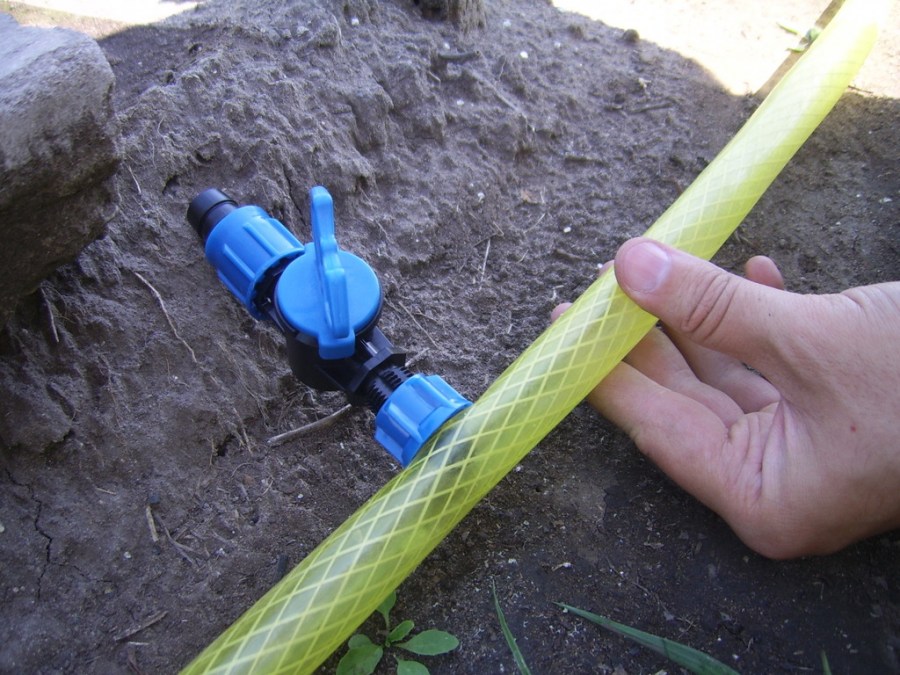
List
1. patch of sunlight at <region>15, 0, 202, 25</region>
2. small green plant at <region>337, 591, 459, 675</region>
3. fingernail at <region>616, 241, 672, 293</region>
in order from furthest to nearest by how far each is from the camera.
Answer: patch of sunlight at <region>15, 0, 202, 25</region> → fingernail at <region>616, 241, 672, 293</region> → small green plant at <region>337, 591, 459, 675</region>

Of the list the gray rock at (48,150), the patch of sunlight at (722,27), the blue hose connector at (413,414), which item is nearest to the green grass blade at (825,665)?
the blue hose connector at (413,414)

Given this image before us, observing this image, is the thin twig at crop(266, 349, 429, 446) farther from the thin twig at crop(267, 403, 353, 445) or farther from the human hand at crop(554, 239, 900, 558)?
the human hand at crop(554, 239, 900, 558)

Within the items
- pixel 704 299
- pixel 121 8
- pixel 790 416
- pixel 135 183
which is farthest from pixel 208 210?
pixel 121 8

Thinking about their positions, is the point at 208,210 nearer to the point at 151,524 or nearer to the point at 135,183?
the point at 135,183

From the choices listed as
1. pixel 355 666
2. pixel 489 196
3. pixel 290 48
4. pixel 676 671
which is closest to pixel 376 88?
pixel 290 48

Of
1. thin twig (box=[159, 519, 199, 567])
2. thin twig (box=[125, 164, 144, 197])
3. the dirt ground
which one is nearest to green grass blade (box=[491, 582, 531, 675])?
the dirt ground

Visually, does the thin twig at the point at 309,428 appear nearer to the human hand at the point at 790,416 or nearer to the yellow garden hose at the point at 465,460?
the yellow garden hose at the point at 465,460

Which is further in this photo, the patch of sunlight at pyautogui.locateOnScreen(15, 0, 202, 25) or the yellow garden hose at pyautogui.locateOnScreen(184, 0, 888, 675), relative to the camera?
the patch of sunlight at pyautogui.locateOnScreen(15, 0, 202, 25)
